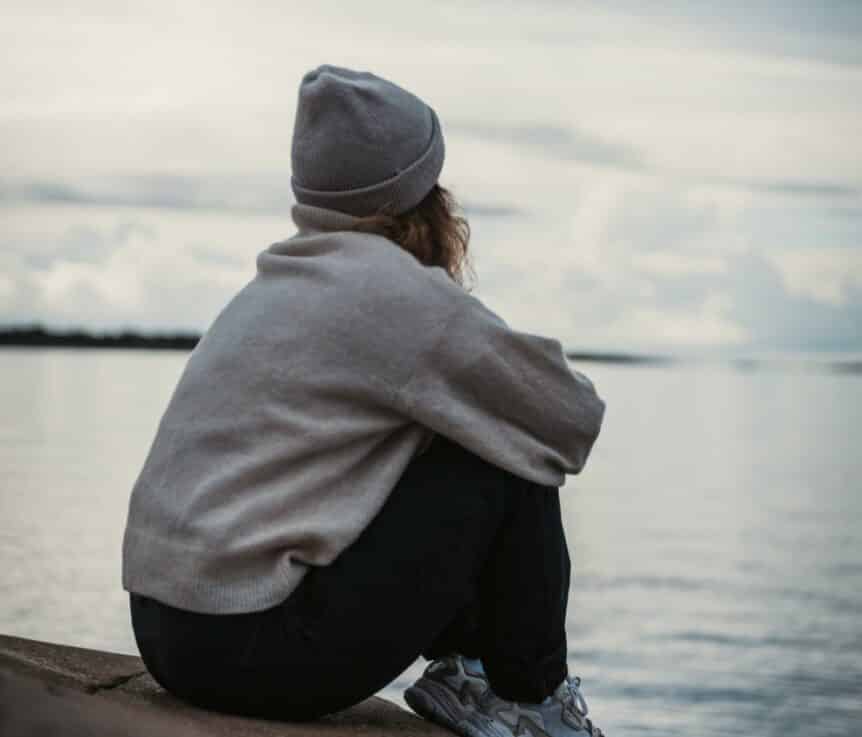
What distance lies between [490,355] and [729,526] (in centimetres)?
1328

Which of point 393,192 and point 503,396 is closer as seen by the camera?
point 503,396

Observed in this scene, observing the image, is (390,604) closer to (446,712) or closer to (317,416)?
(317,416)

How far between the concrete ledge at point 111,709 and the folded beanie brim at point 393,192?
0.96 metres

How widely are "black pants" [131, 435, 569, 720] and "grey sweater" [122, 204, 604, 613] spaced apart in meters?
0.04

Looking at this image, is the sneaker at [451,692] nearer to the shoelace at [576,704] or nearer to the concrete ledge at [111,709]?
the concrete ledge at [111,709]

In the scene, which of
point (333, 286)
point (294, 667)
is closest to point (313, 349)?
point (333, 286)

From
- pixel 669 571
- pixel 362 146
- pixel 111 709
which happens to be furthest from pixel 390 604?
pixel 669 571

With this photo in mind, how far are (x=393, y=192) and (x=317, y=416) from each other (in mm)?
459

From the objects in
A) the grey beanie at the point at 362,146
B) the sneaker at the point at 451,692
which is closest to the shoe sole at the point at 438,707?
the sneaker at the point at 451,692

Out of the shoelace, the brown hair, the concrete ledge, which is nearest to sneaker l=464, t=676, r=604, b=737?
the shoelace

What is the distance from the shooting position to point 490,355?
2859mm

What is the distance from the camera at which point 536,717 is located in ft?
10.4

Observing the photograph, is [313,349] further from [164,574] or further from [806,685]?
[806,685]

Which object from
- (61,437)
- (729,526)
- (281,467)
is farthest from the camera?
(61,437)
